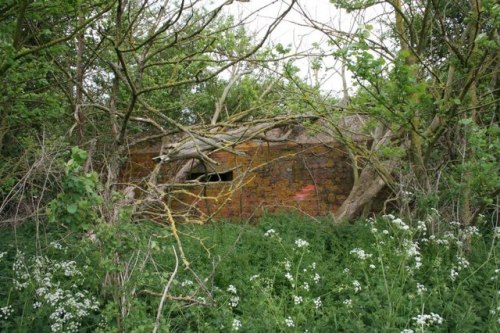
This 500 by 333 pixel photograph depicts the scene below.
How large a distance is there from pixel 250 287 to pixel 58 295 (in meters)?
1.68

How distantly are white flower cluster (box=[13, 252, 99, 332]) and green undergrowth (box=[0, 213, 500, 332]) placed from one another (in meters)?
0.01

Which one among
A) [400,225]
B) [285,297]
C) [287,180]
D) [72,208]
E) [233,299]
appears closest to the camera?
[72,208]

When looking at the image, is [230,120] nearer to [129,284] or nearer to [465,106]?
[465,106]

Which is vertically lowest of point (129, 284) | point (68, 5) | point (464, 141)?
point (129, 284)

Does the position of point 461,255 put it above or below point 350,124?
below

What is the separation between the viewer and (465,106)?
205 inches

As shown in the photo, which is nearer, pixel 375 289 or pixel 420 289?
pixel 420 289

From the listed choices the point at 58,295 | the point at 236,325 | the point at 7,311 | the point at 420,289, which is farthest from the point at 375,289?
the point at 7,311

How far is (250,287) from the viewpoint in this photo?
464cm

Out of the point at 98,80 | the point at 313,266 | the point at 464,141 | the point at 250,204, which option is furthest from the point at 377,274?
the point at 98,80

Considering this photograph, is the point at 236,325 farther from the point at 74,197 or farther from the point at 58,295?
the point at 74,197

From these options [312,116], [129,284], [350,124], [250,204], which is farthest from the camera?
[250,204]

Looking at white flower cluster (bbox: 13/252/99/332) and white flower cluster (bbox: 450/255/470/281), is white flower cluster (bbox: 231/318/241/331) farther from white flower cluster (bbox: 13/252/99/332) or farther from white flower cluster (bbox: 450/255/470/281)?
white flower cluster (bbox: 450/255/470/281)

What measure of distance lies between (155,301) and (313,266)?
147cm
